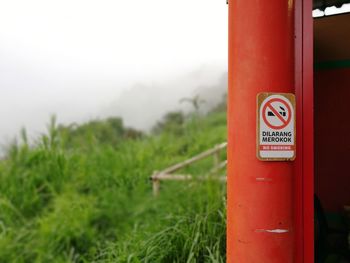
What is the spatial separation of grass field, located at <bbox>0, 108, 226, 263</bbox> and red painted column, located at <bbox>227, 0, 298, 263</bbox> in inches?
35.9

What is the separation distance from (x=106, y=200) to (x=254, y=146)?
3.77 meters

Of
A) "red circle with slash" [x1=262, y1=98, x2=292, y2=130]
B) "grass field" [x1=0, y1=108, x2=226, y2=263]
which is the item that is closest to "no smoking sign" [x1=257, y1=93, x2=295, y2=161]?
"red circle with slash" [x1=262, y1=98, x2=292, y2=130]

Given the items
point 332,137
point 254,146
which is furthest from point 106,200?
point 254,146

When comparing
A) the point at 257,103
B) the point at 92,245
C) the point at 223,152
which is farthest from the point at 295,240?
the point at 223,152

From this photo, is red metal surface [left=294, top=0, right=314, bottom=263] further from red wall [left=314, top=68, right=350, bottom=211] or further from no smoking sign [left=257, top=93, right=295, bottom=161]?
red wall [left=314, top=68, right=350, bottom=211]

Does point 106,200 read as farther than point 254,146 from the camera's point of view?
Yes

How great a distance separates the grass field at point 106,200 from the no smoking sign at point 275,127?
1.10m

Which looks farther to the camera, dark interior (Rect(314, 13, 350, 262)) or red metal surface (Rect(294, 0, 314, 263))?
dark interior (Rect(314, 13, 350, 262))

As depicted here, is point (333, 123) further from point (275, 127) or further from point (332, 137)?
point (275, 127)

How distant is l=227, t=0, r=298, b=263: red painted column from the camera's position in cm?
149

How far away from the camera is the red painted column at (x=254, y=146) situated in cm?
149

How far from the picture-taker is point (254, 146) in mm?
1497

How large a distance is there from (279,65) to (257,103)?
167mm

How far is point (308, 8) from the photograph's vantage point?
5.23ft
